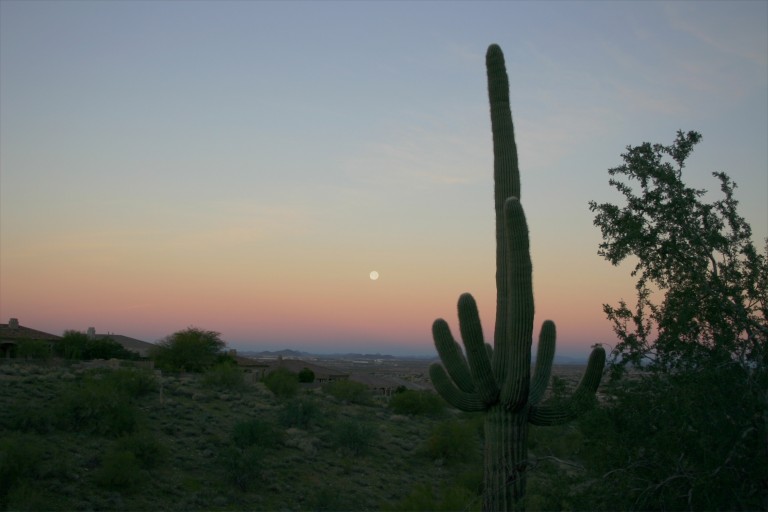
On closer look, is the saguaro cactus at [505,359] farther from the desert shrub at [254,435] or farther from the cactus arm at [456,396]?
the desert shrub at [254,435]

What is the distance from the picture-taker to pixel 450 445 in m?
29.4

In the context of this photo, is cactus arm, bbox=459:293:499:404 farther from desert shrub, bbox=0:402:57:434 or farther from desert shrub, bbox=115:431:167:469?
desert shrub, bbox=0:402:57:434

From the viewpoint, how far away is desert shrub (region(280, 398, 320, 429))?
30391mm

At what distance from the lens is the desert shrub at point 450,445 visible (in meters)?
29.3

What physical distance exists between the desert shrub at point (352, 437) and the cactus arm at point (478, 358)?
53.2ft

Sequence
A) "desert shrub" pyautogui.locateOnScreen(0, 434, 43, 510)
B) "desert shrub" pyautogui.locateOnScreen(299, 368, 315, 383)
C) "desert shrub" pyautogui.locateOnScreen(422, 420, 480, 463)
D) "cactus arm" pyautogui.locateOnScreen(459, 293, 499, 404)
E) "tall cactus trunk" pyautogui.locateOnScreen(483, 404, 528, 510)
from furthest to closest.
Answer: "desert shrub" pyautogui.locateOnScreen(299, 368, 315, 383), "desert shrub" pyautogui.locateOnScreen(422, 420, 480, 463), "desert shrub" pyautogui.locateOnScreen(0, 434, 43, 510), "cactus arm" pyautogui.locateOnScreen(459, 293, 499, 404), "tall cactus trunk" pyautogui.locateOnScreen(483, 404, 528, 510)

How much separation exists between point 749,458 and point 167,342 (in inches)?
1742

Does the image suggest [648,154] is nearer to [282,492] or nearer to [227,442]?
[282,492]

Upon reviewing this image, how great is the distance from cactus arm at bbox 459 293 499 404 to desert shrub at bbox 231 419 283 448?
15123mm

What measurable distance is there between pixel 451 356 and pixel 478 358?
0.93m

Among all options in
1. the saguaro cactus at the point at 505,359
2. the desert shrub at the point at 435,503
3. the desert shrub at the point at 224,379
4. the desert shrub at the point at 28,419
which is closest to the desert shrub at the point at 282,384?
the desert shrub at the point at 224,379

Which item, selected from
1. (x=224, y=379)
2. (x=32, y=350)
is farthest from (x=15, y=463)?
(x=32, y=350)

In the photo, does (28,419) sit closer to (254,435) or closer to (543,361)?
(254,435)

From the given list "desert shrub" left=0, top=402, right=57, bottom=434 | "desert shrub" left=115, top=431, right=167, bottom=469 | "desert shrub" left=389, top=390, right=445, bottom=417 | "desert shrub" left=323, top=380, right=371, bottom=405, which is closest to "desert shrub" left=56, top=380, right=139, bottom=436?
"desert shrub" left=0, top=402, right=57, bottom=434
